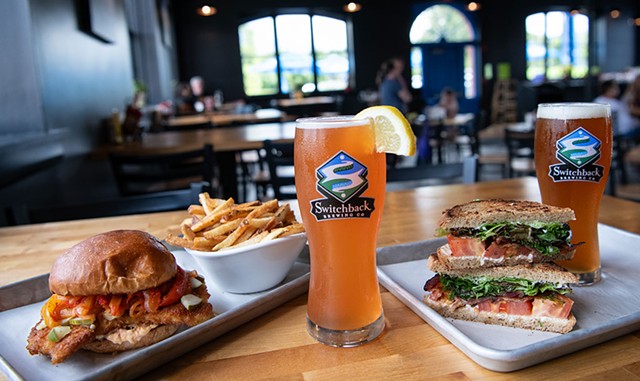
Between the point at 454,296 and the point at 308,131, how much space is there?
0.30m

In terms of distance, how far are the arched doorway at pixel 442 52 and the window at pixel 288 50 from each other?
7.65 ft

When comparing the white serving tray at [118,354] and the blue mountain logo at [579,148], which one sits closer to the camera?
the white serving tray at [118,354]

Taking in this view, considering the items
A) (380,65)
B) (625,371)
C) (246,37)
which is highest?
(246,37)

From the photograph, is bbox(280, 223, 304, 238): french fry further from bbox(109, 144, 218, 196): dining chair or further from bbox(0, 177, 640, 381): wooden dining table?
bbox(109, 144, 218, 196): dining chair

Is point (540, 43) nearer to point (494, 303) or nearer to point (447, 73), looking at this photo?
point (447, 73)

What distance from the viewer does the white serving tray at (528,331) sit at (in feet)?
1.96

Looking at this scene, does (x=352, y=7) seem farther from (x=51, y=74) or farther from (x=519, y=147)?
(x=51, y=74)

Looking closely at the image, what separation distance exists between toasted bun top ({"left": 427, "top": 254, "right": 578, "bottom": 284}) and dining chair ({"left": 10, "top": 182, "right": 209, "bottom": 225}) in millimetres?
1101

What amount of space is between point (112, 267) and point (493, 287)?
516 millimetres

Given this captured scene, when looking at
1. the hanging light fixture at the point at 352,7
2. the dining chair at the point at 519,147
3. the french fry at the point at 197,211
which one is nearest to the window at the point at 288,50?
the hanging light fixture at the point at 352,7

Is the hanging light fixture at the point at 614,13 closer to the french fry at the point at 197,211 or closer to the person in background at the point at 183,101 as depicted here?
the person in background at the point at 183,101

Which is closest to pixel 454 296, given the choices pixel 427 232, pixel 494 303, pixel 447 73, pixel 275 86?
pixel 494 303

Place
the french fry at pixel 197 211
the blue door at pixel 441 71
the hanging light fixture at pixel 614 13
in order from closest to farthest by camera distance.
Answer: the french fry at pixel 197 211 → the blue door at pixel 441 71 → the hanging light fixture at pixel 614 13

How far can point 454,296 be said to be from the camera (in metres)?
0.71
